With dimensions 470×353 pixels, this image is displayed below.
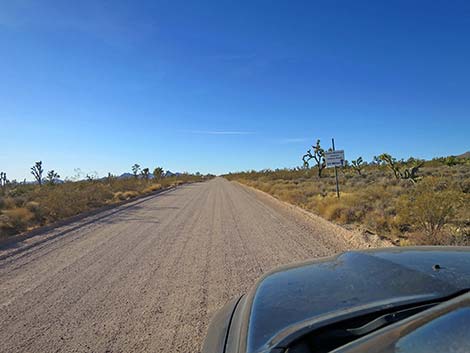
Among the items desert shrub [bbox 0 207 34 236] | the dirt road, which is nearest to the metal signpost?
the dirt road

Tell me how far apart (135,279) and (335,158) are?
506 inches

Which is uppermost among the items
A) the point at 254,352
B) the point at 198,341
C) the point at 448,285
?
the point at 448,285

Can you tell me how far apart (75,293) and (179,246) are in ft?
10.5

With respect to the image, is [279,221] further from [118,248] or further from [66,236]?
[66,236]

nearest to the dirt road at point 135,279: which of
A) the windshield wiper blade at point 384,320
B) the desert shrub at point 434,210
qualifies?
the desert shrub at point 434,210

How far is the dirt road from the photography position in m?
3.87

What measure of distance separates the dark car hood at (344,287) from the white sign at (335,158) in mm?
14236

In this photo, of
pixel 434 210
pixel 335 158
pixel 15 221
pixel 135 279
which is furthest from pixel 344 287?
pixel 335 158

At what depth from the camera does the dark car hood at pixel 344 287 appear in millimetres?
1630

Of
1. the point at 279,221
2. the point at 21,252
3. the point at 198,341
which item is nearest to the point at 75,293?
the point at 198,341

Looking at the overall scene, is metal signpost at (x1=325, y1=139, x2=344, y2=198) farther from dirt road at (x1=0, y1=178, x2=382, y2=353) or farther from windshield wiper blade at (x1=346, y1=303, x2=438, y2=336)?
windshield wiper blade at (x1=346, y1=303, x2=438, y2=336)

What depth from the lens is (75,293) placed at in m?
5.27

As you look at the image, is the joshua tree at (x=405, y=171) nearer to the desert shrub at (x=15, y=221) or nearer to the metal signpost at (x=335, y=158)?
the metal signpost at (x=335, y=158)

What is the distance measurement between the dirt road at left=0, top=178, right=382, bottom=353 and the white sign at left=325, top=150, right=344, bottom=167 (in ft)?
20.5
